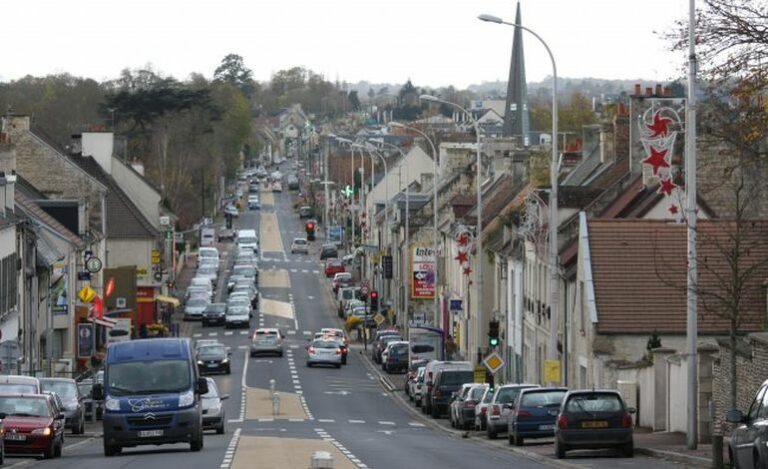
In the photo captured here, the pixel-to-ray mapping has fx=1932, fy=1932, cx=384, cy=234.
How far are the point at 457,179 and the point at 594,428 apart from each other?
70884mm

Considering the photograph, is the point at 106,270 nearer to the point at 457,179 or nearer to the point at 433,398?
the point at 457,179

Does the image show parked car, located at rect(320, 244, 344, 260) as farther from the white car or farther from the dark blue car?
the dark blue car

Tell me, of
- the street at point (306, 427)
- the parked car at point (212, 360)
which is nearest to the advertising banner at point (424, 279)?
the street at point (306, 427)

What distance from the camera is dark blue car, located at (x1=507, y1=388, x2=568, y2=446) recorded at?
1561 inches

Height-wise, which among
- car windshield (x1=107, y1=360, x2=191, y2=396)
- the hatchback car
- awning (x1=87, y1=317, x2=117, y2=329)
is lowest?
the hatchback car

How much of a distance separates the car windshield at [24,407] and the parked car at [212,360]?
38018mm

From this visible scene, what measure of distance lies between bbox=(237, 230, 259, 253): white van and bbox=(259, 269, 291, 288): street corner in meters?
10.4

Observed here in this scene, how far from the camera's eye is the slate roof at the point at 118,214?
102 meters

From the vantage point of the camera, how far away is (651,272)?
4841cm

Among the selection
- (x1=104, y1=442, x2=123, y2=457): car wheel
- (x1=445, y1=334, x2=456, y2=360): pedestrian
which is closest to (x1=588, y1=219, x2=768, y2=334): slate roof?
(x1=104, y1=442, x2=123, y2=457): car wheel

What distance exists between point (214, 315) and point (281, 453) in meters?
71.1

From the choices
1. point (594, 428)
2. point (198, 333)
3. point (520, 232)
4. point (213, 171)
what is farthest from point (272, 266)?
point (594, 428)

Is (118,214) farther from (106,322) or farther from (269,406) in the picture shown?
(269,406)

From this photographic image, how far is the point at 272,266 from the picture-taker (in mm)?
143625
